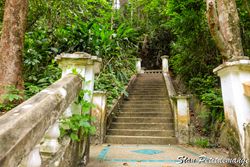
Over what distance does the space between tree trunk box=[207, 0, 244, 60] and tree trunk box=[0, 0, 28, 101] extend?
3564mm

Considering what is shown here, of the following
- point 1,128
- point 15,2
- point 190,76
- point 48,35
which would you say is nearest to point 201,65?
point 190,76

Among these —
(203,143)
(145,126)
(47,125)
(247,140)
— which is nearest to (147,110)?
(145,126)

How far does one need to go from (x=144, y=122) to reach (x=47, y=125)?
14.1 feet

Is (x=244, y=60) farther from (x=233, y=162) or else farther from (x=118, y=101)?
(x=118, y=101)

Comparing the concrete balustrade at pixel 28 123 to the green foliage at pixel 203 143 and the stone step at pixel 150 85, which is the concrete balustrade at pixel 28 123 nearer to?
the green foliage at pixel 203 143

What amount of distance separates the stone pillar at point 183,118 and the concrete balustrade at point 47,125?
8.70ft

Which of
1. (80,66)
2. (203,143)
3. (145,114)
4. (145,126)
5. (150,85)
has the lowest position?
(203,143)

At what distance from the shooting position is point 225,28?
13.1 ft

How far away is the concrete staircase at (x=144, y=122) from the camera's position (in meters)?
4.53

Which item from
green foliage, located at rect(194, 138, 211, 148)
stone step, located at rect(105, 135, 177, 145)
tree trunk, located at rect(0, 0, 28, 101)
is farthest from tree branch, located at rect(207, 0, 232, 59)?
tree trunk, located at rect(0, 0, 28, 101)

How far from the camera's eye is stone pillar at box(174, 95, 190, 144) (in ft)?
14.4

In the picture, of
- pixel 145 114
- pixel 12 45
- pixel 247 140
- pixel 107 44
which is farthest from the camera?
pixel 107 44

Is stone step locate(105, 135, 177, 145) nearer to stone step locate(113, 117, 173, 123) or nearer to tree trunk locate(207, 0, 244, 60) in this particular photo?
stone step locate(113, 117, 173, 123)

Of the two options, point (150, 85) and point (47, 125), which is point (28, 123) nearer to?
point (47, 125)
